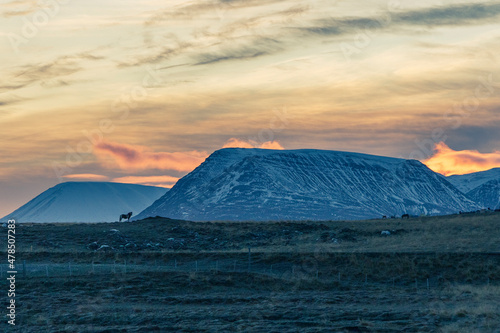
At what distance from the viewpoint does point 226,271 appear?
57.7m

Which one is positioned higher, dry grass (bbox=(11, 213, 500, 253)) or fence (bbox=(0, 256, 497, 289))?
dry grass (bbox=(11, 213, 500, 253))

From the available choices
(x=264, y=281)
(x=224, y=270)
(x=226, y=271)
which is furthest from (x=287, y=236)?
(x=264, y=281)

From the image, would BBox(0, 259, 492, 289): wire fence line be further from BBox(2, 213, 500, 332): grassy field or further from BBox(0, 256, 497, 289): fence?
BBox(2, 213, 500, 332): grassy field

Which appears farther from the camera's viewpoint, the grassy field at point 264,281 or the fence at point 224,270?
the fence at point 224,270

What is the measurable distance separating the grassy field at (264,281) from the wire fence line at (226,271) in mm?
192

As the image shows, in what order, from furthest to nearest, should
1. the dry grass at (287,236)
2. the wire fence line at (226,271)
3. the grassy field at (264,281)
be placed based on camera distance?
the dry grass at (287,236) → the wire fence line at (226,271) → the grassy field at (264,281)

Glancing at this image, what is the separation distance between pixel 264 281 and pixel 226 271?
512 cm

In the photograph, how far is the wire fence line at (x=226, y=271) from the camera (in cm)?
5422

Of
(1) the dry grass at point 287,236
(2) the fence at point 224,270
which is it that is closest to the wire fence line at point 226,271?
(2) the fence at point 224,270

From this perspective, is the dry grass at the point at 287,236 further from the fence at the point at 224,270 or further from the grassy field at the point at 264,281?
the fence at the point at 224,270

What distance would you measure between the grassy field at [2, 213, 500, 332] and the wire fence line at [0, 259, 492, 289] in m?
0.19

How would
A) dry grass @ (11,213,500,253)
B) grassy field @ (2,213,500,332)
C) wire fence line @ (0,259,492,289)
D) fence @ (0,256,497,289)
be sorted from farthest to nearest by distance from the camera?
dry grass @ (11,213,500,253)
fence @ (0,256,497,289)
wire fence line @ (0,259,492,289)
grassy field @ (2,213,500,332)

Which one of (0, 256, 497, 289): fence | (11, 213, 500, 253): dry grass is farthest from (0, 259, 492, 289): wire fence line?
(11, 213, 500, 253): dry grass

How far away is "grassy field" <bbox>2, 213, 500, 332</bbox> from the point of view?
3662cm
